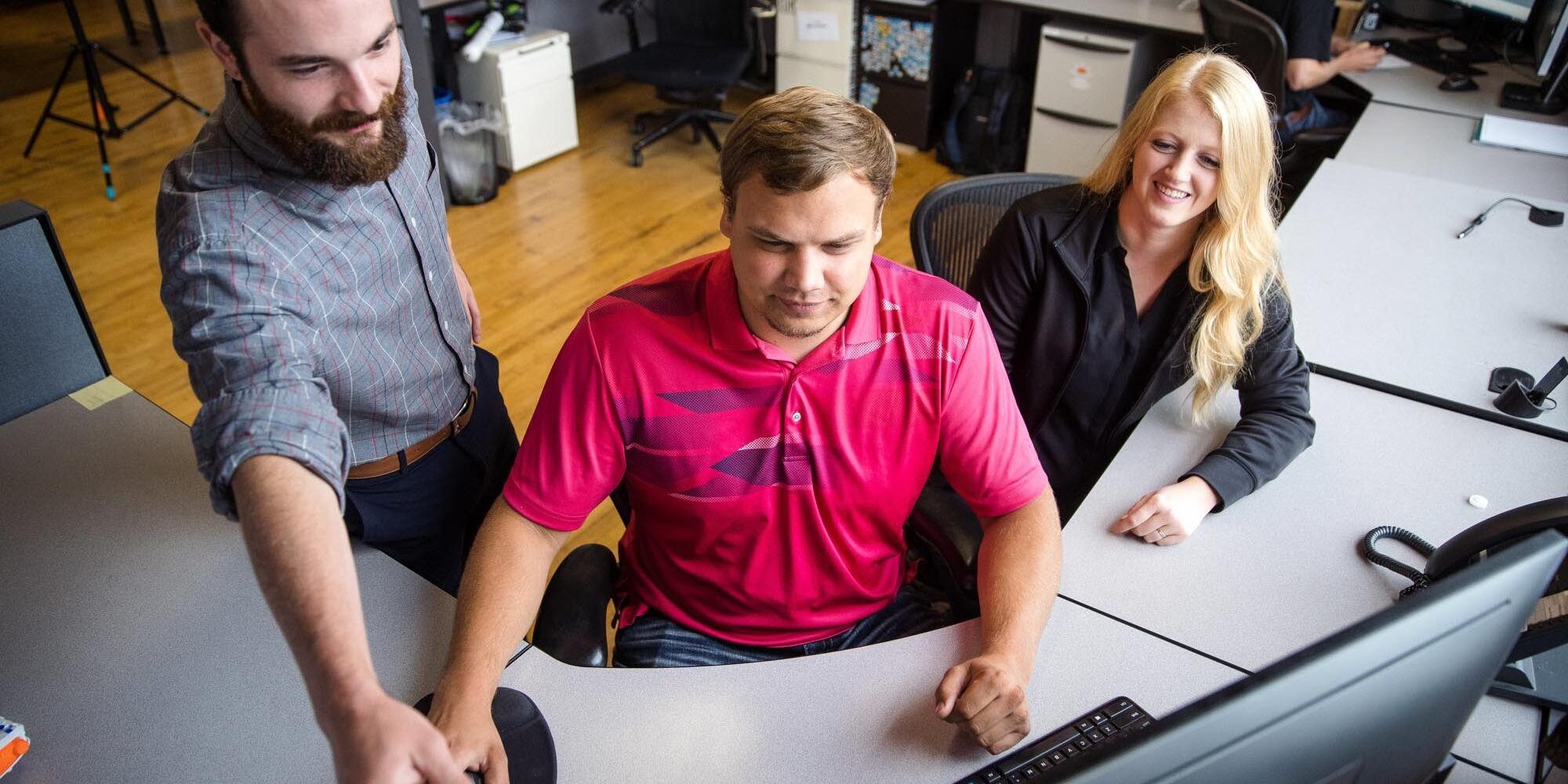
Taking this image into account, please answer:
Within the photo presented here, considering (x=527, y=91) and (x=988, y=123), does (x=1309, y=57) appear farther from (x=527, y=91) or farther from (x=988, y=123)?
(x=527, y=91)

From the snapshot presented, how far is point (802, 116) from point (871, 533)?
0.60 meters

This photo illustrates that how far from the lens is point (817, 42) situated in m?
4.43

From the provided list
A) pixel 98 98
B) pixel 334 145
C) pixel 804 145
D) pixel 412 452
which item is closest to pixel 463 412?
pixel 412 452

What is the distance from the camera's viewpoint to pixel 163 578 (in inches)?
54.9

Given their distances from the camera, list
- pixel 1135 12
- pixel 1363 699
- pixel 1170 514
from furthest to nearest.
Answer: pixel 1135 12, pixel 1170 514, pixel 1363 699

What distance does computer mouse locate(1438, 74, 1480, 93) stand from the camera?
3143 mm

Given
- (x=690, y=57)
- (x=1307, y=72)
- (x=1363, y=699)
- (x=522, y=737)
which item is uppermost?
(x=1363, y=699)

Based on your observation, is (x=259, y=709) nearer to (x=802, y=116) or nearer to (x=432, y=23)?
(x=802, y=116)

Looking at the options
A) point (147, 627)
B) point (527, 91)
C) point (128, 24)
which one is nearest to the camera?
point (147, 627)

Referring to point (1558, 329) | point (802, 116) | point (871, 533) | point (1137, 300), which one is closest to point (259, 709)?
point (871, 533)

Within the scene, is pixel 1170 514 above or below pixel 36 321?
below

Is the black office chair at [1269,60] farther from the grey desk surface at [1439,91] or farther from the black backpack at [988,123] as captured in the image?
the black backpack at [988,123]

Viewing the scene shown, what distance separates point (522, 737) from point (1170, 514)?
0.91m

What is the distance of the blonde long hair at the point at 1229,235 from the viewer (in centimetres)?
164
